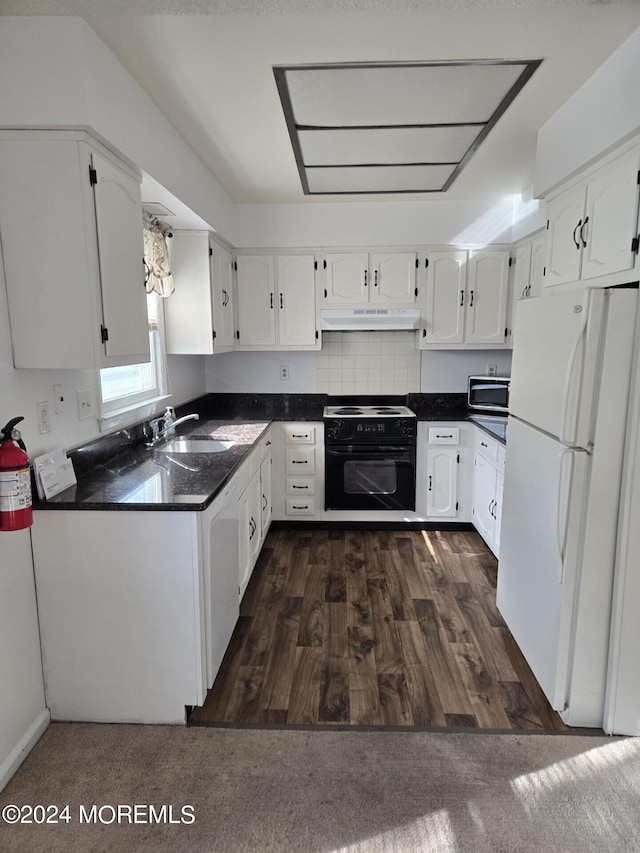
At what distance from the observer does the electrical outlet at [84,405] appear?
2238mm

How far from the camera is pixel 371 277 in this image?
3.86 metres

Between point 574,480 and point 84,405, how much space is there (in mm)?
2077

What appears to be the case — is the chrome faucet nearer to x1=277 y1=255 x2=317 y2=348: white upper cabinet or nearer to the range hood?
x1=277 y1=255 x2=317 y2=348: white upper cabinet

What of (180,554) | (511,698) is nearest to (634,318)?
(511,698)

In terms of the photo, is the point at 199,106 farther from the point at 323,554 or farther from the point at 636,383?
the point at 323,554

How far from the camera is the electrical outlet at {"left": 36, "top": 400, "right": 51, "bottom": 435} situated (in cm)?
195

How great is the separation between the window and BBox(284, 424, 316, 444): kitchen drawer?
958 millimetres

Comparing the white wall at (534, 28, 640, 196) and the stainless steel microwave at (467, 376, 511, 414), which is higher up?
the white wall at (534, 28, 640, 196)

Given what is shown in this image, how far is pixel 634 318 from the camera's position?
66.6 inches

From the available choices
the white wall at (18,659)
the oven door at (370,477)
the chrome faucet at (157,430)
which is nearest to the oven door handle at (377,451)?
the oven door at (370,477)

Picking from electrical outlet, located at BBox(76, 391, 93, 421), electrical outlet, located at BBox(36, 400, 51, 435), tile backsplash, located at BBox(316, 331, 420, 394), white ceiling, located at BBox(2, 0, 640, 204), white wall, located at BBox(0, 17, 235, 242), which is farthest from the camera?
tile backsplash, located at BBox(316, 331, 420, 394)

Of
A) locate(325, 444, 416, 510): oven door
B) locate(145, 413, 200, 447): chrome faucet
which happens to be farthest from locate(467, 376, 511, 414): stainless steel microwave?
locate(145, 413, 200, 447): chrome faucet

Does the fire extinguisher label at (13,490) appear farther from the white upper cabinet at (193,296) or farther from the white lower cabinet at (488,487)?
the white lower cabinet at (488,487)

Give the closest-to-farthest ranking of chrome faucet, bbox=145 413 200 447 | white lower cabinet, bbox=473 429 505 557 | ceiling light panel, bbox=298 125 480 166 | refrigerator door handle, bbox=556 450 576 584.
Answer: refrigerator door handle, bbox=556 450 576 584 < ceiling light panel, bbox=298 125 480 166 < chrome faucet, bbox=145 413 200 447 < white lower cabinet, bbox=473 429 505 557
